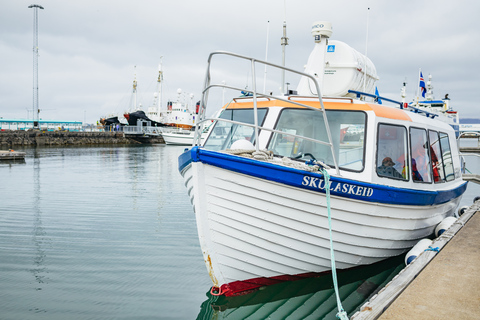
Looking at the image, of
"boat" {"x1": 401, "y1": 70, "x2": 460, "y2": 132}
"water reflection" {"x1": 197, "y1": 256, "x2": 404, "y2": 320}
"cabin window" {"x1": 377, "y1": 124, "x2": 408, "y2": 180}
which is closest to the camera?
Result: "water reflection" {"x1": 197, "y1": 256, "x2": 404, "y2": 320}

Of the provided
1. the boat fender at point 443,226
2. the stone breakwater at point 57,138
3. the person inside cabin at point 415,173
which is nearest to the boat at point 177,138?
the stone breakwater at point 57,138

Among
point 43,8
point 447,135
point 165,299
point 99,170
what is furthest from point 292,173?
point 43,8

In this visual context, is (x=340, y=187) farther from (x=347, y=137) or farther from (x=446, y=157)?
(x=446, y=157)

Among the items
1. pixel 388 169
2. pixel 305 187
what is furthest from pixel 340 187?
pixel 388 169

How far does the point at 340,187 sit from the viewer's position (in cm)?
511

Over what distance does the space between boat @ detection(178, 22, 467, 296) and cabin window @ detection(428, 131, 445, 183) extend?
4.7 inches

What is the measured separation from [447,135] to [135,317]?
7.22 meters

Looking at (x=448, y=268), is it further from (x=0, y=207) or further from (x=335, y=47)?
(x=0, y=207)

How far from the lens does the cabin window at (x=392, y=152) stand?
5.98m

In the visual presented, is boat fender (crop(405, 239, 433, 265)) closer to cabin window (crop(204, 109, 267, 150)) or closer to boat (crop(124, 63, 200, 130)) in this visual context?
cabin window (crop(204, 109, 267, 150))

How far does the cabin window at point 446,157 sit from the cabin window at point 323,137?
9.96ft

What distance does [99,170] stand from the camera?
2345 centimetres

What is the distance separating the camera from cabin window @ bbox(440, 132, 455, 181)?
806cm

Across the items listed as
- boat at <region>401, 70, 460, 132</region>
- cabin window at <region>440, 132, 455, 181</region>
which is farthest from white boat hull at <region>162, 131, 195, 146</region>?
cabin window at <region>440, 132, 455, 181</region>
